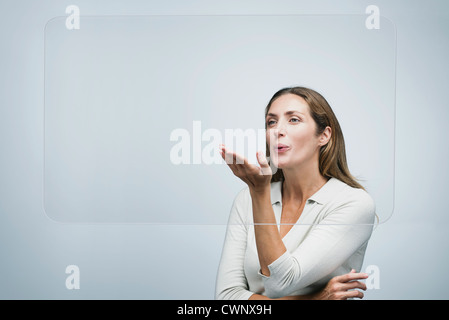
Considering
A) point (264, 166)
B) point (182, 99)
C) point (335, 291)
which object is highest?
point (182, 99)

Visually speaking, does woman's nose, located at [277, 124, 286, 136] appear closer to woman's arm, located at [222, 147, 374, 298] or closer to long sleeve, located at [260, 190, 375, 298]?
woman's arm, located at [222, 147, 374, 298]

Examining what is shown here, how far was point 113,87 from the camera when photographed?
119cm

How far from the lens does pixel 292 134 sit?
112 centimetres

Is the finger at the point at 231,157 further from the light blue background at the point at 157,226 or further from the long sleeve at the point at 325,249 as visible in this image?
the light blue background at the point at 157,226

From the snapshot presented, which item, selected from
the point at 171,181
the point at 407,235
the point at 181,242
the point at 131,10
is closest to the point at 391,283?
the point at 407,235

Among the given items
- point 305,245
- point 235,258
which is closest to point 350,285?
point 305,245

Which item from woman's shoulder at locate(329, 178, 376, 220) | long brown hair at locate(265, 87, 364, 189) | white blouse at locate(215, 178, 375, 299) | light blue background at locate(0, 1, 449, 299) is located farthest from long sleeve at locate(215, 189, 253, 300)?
light blue background at locate(0, 1, 449, 299)

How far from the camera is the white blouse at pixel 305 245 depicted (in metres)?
1.04

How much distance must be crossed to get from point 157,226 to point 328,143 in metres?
0.65

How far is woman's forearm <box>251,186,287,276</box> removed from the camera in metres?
1.04

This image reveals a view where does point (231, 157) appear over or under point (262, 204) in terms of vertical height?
over

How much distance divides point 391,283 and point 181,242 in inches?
26.9

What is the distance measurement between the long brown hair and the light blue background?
442 mm

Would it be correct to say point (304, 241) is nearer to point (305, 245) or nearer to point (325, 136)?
point (305, 245)
